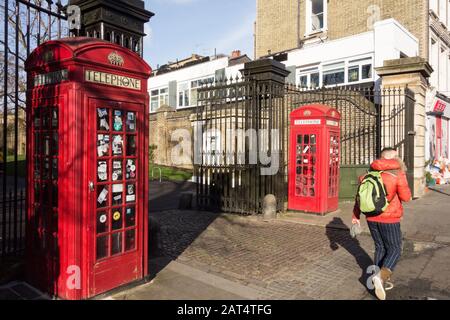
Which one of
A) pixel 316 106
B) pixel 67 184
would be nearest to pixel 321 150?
pixel 316 106

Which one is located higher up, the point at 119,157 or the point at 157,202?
the point at 119,157

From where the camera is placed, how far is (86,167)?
13.3ft

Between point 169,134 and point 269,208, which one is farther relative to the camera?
point 169,134

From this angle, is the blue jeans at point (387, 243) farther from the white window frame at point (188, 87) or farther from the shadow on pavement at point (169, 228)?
the white window frame at point (188, 87)

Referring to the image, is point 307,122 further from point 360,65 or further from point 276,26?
point 276,26

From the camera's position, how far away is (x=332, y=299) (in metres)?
4.46

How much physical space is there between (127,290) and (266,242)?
318 centimetres

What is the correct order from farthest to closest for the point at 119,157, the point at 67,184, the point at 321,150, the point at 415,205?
the point at 415,205 → the point at 321,150 → the point at 119,157 → the point at 67,184

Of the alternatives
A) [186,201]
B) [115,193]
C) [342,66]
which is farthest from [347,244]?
[342,66]

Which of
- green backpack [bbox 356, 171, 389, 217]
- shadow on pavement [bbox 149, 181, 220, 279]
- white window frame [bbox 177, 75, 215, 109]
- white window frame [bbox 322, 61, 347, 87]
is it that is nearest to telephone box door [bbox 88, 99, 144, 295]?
shadow on pavement [bbox 149, 181, 220, 279]

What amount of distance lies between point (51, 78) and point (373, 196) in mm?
4091

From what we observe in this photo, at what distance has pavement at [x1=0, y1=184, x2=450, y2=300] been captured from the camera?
4.64 metres

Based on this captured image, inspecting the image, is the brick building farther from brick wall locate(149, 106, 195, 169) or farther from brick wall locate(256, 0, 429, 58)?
brick wall locate(149, 106, 195, 169)
